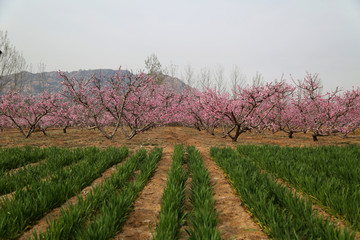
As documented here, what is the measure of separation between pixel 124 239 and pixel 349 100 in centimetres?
1493

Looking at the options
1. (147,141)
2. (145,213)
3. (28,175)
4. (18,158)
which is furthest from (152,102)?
(145,213)

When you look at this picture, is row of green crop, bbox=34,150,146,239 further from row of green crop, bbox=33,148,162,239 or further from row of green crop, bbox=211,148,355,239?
row of green crop, bbox=211,148,355,239

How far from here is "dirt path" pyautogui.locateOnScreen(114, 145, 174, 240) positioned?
2.16 m

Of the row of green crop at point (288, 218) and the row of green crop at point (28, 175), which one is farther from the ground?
the row of green crop at point (288, 218)

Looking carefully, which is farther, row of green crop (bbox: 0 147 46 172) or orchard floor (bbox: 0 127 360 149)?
orchard floor (bbox: 0 127 360 149)

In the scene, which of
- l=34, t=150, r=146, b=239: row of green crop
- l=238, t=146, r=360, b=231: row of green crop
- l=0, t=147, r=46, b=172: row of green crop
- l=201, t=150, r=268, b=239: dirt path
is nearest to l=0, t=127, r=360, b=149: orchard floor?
l=0, t=147, r=46, b=172: row of green crop

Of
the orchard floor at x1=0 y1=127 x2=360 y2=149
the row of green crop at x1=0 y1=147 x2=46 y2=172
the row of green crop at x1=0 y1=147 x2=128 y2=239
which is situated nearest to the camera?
the row of green crop at x1=0 y1=147 x2=128 y2=239

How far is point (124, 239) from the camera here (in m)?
2.06

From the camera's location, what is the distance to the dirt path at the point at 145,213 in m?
2.16

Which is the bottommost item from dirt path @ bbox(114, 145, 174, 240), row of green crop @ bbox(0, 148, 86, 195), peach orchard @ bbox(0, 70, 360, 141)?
dirt path @ bbox(114, 145, 174, 240)

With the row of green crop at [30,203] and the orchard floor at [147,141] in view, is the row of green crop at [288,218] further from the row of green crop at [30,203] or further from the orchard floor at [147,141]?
the orchard floor at [147,141]

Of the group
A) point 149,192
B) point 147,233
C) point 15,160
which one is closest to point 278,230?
point 147,233

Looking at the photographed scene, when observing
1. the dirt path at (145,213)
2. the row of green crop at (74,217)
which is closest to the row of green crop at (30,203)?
the row of green crop at (74,217)

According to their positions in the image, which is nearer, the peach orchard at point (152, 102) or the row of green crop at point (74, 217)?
the row of green crop at point (74, 217)
